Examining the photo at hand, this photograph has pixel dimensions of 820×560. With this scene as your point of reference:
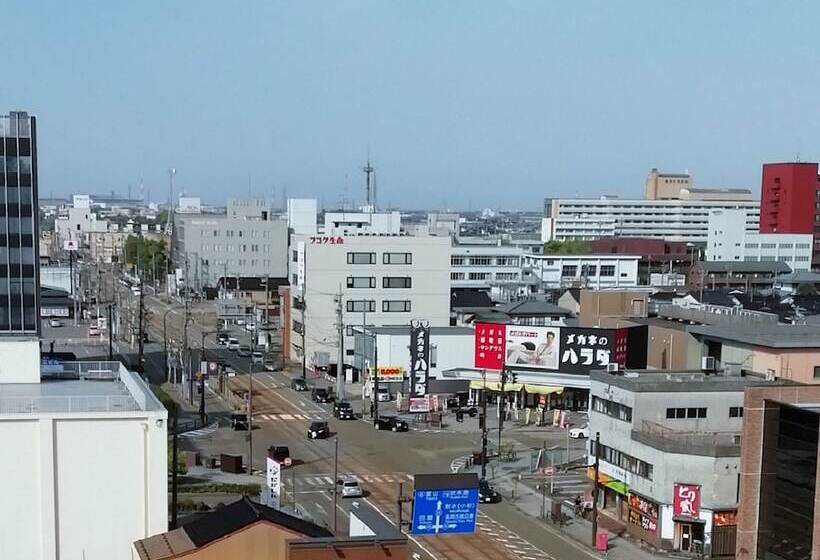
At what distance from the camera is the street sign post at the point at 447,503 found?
62.1ft

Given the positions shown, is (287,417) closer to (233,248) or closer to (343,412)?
(343,412)

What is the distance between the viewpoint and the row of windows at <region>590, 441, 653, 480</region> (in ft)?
84.6

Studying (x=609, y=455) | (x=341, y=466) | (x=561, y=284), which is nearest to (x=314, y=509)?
(x=341, y=466)

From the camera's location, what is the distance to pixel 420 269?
2044 inches

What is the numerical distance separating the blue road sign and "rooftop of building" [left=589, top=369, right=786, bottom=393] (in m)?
8.99

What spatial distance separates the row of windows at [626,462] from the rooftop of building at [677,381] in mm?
1899

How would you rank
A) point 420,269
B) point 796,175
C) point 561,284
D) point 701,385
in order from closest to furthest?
point 701,385 → point 420,269 → point 561,284 → point 796,175

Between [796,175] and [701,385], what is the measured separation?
75.6 meters

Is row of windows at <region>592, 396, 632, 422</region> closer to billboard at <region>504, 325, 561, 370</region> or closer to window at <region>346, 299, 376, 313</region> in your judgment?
billboard at <region>504, 325, 561, 370</region>

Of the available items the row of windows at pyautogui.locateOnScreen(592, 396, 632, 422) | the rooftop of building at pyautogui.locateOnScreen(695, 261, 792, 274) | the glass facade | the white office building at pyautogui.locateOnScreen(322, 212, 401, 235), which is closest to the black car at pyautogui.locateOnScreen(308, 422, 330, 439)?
the row of windows at pyautogui.locateOnScreen(592, 396, 632, 422)

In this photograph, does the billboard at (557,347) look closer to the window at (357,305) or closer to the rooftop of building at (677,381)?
the window at (357,305)

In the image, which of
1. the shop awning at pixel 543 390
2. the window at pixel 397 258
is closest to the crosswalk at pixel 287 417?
the shop awning at pixel 543 390

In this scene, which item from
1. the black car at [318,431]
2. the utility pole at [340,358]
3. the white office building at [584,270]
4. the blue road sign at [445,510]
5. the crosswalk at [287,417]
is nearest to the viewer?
the blue road sign at [445,510]

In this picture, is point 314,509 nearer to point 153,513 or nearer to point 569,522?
point 569,522
